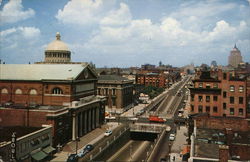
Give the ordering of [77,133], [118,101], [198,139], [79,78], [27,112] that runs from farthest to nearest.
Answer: [118,101], [79,78], [77,133], [27,112], [198,139]

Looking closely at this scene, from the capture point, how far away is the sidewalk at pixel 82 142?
48616 millimetres

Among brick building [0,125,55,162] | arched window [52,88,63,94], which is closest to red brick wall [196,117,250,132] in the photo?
brick building [0,125,55,162]

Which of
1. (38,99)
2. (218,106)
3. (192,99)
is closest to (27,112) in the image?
(38,99)

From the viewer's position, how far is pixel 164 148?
177 ft

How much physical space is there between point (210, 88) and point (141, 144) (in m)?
23.3

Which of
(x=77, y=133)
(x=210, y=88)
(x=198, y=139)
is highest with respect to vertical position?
(x=210, y=88)

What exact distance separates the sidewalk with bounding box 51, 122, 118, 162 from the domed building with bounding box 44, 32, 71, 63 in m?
26.6

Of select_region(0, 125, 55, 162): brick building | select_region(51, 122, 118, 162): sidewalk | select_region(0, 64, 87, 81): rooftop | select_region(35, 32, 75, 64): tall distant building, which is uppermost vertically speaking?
select_region(35, 32, 75, 64): tall distant building

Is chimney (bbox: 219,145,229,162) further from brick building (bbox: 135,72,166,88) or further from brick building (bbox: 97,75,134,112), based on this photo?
brick building (bbox: 135,72,166,88)

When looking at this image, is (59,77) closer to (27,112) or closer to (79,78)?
(79,78)

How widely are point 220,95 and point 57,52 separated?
50.6m

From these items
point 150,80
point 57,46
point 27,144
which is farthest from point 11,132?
point 150,80

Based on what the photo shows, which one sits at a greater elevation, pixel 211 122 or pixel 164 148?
pixel 211 122

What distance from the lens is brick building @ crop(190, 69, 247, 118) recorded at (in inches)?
A: 2611
